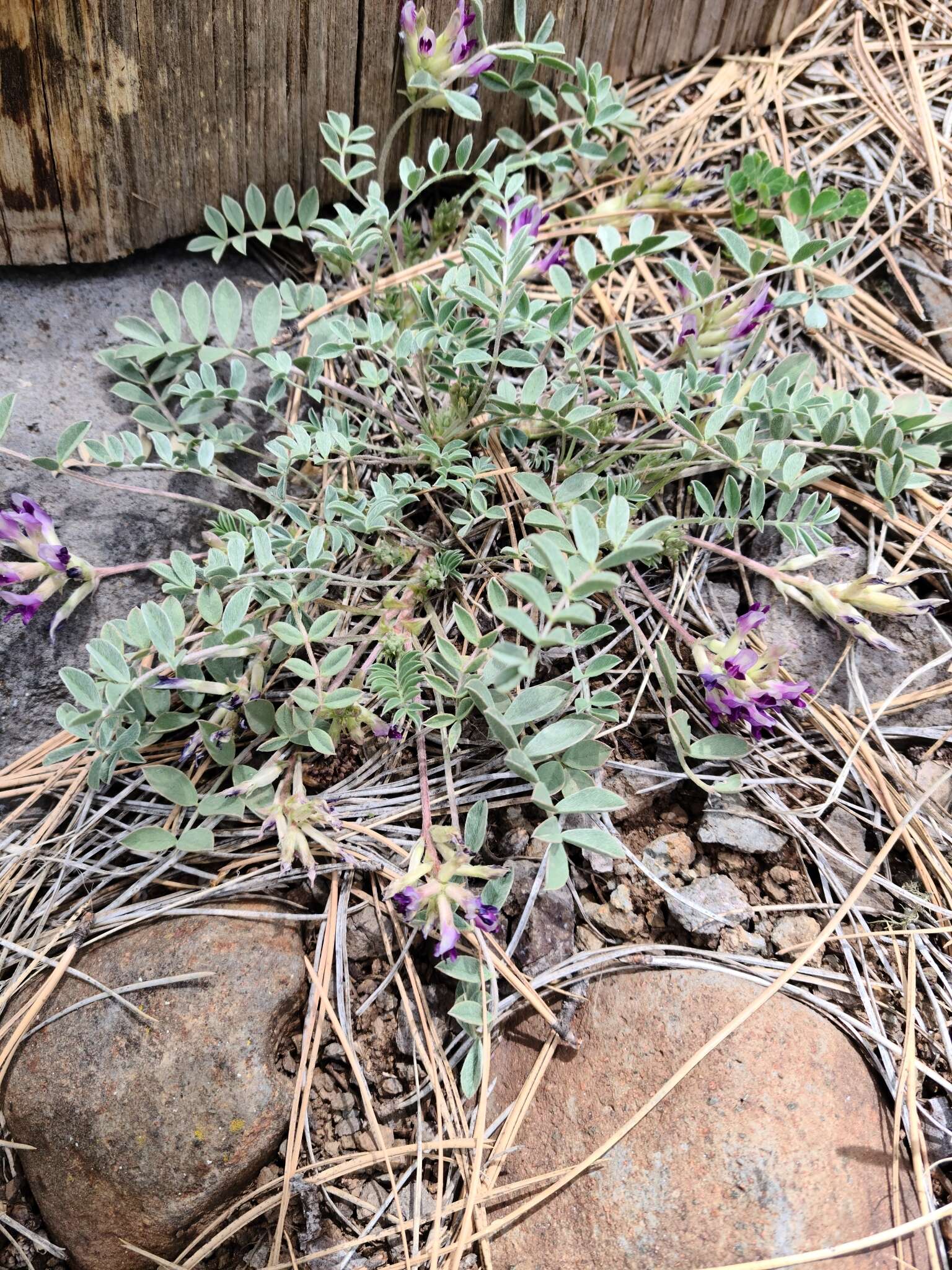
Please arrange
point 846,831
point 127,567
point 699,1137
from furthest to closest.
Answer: point 127,567, point 846,831, point 699,1137

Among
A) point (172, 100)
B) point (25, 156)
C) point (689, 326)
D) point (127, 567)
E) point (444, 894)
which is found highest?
point (172, 100)

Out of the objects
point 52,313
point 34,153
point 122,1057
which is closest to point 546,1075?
point 122,1057

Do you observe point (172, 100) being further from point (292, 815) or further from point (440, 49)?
point (292, 815)

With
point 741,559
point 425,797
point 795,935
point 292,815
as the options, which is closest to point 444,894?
point 425,797

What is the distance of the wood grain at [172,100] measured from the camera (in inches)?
79.9

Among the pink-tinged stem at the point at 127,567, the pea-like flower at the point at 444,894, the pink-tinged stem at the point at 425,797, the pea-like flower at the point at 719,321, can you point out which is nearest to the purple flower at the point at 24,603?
the pink-tinged stem at the point at 127,567

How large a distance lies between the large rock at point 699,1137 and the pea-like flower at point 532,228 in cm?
160

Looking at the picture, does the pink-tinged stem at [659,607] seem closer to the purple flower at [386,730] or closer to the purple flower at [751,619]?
the purple flower at [751,619]

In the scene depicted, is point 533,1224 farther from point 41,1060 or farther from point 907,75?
point 907,75

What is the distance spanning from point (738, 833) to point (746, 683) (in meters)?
0.32

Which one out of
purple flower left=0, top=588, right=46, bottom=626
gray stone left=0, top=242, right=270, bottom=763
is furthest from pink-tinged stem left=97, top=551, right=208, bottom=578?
purple flower left=0, top=588, right=46, bottom=626

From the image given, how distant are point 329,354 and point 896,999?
1.84 m

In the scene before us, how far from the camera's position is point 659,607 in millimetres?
2037

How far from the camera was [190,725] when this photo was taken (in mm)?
2062
